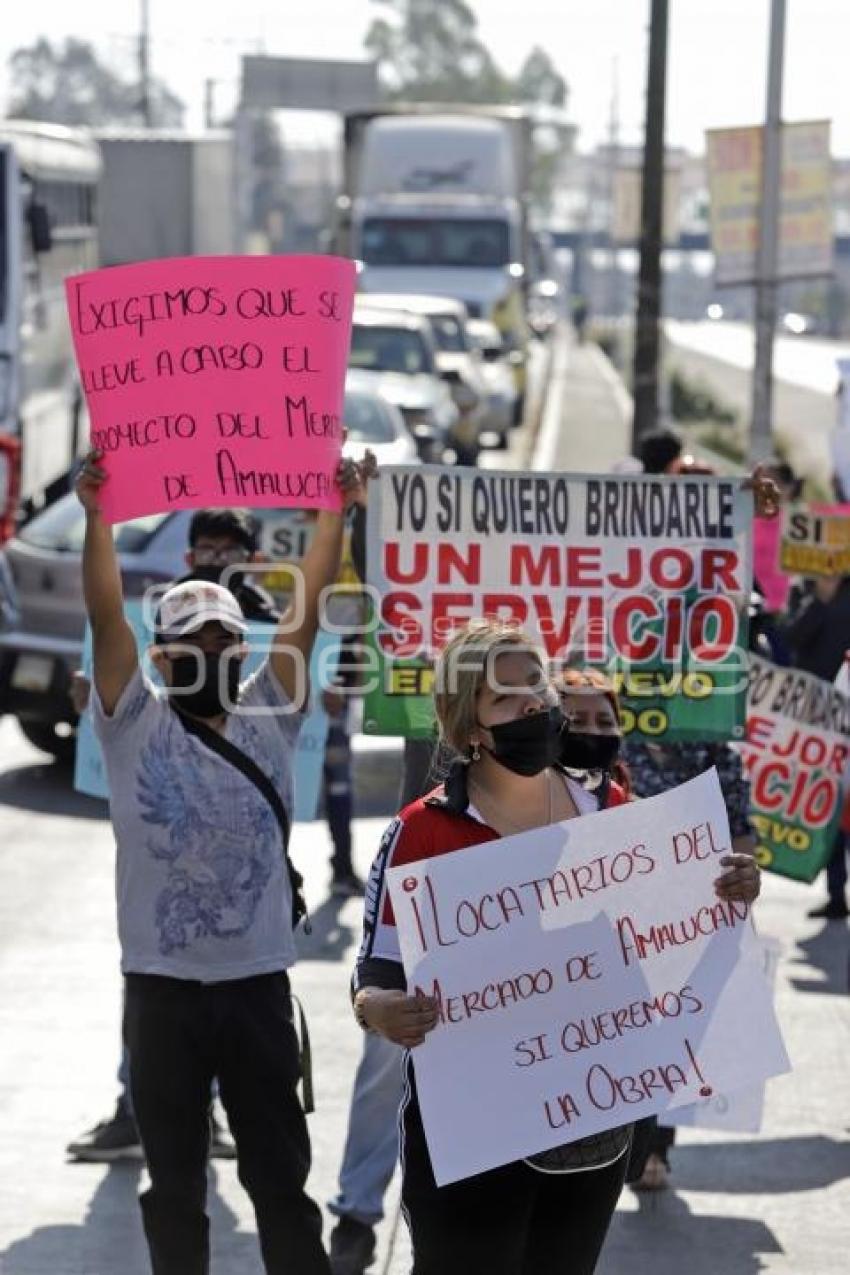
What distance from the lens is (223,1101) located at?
572 centimetres

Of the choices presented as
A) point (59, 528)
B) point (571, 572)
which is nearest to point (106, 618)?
point (571, 572)

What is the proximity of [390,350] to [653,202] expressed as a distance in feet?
14.7

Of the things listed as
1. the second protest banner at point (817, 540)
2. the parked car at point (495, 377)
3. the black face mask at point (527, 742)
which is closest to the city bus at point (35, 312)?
the parked car at point (495, 377)

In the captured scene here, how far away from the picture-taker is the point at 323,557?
598cm

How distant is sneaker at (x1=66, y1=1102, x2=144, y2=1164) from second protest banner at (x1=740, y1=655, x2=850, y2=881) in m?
2.89

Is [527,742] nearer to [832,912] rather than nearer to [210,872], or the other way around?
[210,872]

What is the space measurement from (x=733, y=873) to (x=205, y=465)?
66.0 inches

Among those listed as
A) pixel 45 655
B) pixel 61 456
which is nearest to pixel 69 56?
pixel 61 456

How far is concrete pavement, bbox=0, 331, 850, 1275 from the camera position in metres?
7.01

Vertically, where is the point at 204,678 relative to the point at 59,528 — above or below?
above

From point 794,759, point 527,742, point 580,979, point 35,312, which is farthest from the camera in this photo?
point 35,312

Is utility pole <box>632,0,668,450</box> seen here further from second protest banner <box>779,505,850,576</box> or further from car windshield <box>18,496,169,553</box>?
second protest banner <box>779,505,850,576</box>

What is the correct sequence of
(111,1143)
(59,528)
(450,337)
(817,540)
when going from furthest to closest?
(450,337) → (59,528) → (817,540) → (111,1143)

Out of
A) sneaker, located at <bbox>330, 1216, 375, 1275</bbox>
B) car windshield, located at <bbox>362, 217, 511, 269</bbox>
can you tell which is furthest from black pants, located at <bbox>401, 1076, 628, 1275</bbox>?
car windshield, located at <bbox>362, 217, 511, 269</bbox>
